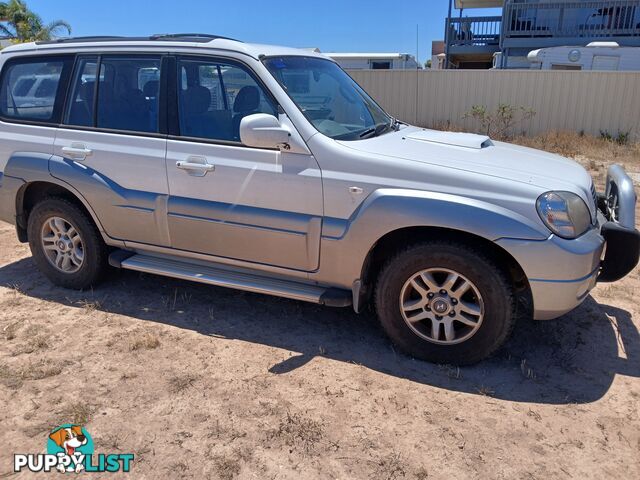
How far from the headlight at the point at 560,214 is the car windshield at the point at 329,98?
1.32 m

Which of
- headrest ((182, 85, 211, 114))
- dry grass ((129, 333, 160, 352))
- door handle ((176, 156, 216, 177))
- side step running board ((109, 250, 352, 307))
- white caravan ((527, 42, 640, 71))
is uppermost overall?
white caravan ((527, 42, 640, 71))

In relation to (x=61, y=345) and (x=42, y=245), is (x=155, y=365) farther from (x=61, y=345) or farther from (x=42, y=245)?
(x=42, y=245)

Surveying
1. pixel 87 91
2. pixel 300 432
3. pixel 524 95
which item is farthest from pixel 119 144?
pixel 524 95

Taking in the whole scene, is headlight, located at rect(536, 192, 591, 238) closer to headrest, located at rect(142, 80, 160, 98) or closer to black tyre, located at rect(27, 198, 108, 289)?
headrest, located at rect(142, 80, 160, 98)

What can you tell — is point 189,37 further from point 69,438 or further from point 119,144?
point 69,438

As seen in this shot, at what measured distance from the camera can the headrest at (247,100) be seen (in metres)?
3.80

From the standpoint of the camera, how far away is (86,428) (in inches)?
115

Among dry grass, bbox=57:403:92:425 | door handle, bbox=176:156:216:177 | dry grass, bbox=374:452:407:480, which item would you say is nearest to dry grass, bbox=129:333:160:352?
dry grass, bbox=57:403:92:425

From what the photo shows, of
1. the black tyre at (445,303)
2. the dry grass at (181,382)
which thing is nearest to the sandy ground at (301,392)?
the dry grass at (181,382)

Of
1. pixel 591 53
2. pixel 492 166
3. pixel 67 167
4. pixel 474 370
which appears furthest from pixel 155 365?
pixel 591 53

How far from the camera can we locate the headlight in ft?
10.2

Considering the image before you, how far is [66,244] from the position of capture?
4602 millimetres

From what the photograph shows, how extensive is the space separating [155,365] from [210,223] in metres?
1.03

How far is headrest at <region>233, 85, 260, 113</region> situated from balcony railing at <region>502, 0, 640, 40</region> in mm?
18942
